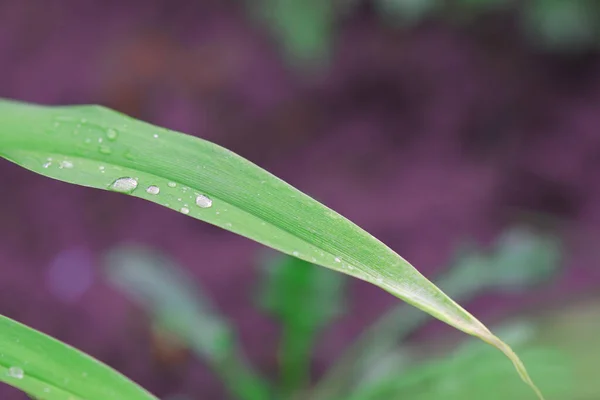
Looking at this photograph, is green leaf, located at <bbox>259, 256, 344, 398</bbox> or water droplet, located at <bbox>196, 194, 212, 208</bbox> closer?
water droplet, located at <bbox>196, 194, 212, 208</bbox>

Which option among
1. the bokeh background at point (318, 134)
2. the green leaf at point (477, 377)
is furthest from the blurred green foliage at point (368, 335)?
the bokeh background at point (318, 134)

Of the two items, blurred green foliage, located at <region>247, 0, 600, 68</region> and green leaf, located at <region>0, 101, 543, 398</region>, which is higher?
blurred green foliage, located at <region>247, 0, 600, 68</region>

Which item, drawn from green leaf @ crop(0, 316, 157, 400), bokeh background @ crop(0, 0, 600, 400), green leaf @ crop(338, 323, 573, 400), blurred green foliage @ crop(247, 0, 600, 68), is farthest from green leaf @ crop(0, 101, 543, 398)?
blurred green foliage @ crop(247, 0, 600, 68)

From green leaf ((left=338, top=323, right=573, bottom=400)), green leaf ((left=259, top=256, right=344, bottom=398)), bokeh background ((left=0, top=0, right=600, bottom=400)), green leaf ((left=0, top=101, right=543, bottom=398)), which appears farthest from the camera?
bokeh background ((left=0, top=0, right=600, bottom=400))

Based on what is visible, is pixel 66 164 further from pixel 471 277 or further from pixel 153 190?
pixel 471 277

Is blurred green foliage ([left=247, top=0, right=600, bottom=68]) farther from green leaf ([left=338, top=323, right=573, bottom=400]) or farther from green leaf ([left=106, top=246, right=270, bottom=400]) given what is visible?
green leaf ([left=338, top=323, right=573, bottom=400])

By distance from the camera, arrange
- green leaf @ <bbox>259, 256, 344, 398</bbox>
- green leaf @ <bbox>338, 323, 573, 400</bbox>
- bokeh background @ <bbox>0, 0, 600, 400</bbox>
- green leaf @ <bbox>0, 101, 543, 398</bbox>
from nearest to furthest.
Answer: green leaf @ <bbox>0, 101, 543, 398</bbox> < green leaf @ <bbox>338, 323, 573, 400</bbox> < green leaf @ <bbox>259, 256, 344, 398</bbox> < bokeh background @ <bbox>0, 0, 600, 400</bbox>

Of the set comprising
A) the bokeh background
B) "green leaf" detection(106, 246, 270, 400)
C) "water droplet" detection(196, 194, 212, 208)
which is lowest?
"water droplet" detection(196, 194, 212, 208)

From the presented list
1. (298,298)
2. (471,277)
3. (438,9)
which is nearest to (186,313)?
(298,298)
